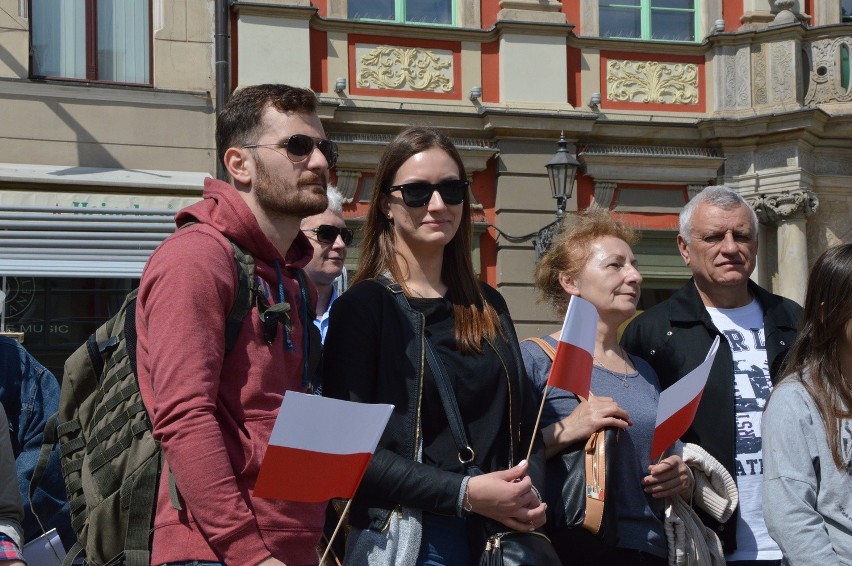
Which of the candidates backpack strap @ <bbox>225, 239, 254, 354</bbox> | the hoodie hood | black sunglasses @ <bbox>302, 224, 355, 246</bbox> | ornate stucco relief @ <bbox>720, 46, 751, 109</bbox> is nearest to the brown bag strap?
the hoodie hood

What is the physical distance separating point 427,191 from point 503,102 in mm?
9782

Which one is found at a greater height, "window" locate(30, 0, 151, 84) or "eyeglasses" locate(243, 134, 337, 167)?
"window" locate(30, 0, 151, 84)

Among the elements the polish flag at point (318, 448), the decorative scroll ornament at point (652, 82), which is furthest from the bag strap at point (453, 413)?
the decorative scroll ornament at point (652, 82)

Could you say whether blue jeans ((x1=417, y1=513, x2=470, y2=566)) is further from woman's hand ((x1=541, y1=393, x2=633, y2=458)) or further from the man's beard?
the man's beard

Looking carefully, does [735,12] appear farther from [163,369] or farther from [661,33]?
[163,369]

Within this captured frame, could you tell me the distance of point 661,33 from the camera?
13.7 meters

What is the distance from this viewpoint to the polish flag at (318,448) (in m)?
2.41

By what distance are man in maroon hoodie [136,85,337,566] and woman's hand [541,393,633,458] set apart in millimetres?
1123

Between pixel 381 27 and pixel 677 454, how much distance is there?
9.29m

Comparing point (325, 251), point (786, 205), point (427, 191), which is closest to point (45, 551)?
point (427, 191)

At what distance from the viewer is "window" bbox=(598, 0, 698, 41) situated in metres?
13.5

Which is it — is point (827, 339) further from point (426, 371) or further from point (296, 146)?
point (296, 146)

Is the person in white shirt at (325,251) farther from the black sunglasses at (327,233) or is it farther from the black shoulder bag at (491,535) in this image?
the black shoulder bag at (491,535)

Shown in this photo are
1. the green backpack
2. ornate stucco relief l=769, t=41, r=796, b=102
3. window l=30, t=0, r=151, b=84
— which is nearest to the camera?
the green backpack
